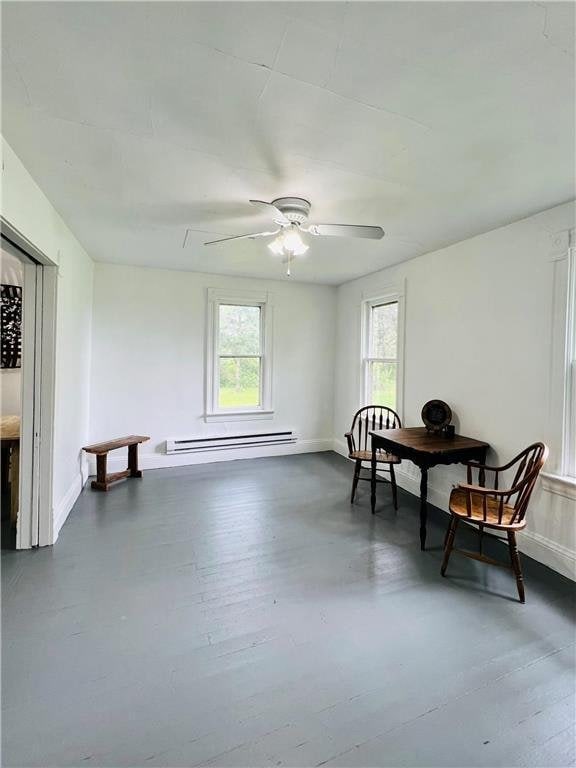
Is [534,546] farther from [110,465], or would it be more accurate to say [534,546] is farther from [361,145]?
[110,465]

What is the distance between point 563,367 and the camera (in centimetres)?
249

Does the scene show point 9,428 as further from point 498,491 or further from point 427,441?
point 498,491

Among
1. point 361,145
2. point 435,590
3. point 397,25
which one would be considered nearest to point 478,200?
point 361,145

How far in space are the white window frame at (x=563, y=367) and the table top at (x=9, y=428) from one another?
409cm

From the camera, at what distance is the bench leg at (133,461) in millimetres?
4242

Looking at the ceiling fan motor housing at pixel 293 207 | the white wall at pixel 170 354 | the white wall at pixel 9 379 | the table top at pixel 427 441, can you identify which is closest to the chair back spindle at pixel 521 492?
the table top at pixel 427 441

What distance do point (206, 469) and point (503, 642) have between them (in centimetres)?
348

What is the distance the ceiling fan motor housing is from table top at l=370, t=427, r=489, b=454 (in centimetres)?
192

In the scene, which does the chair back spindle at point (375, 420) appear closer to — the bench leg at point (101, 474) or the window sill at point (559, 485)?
the window sill at point (559, 485)

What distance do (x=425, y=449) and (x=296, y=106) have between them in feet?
7.77

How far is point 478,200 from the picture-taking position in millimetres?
2445

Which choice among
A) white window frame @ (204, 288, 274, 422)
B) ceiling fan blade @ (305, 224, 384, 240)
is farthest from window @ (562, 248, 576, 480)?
white window frame @ (204, 288, 274, 422)

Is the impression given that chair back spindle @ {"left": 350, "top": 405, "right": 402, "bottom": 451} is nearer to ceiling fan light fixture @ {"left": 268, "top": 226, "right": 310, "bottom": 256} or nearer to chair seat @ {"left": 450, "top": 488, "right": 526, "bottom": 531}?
chair seat @ {"left": 450, "top": 488, "right": 526, "bottom": 531}

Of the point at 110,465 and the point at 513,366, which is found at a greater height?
the point at 513,366
